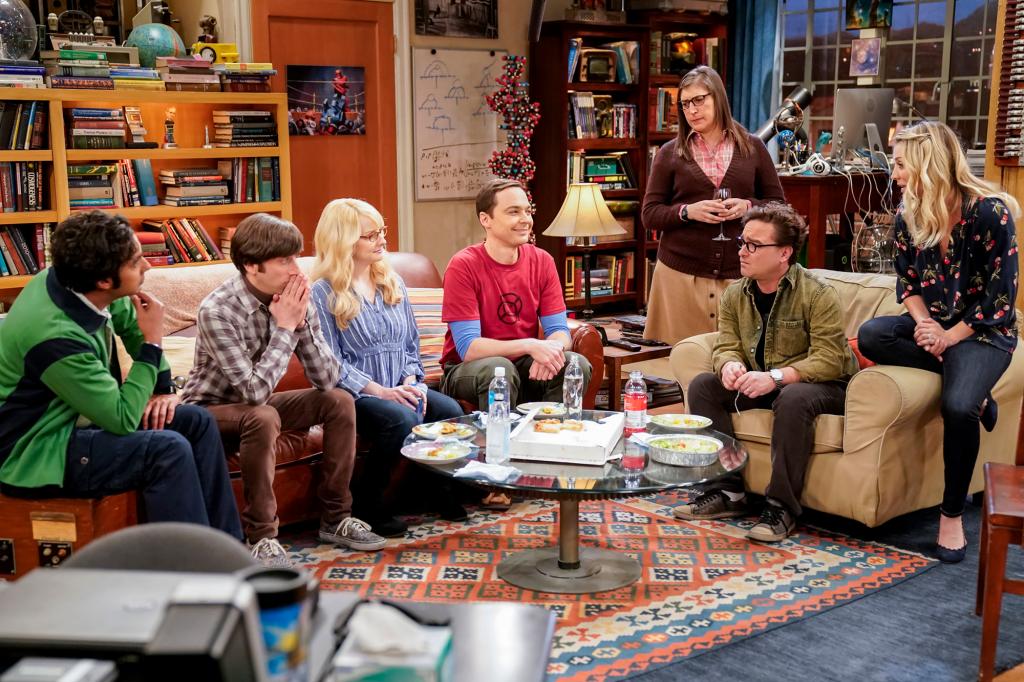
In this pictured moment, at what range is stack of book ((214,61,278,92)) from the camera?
17.8 ft

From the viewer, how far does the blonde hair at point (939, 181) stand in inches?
135

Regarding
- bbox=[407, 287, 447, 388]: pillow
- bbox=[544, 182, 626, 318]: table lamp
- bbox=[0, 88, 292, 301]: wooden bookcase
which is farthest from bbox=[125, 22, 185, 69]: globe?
bbox=[544, 182, 626, 318]: table lamp

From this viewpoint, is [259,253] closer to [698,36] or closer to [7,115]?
[7,115]

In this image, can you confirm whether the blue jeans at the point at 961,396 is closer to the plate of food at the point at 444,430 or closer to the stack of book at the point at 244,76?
the plate of food at the point at 444,430

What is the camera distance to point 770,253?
3572 mm

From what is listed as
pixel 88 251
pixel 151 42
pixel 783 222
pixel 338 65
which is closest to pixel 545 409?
pixel 783 222

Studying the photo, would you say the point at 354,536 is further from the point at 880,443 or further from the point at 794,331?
the point at 880,443

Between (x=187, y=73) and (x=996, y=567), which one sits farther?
(x=187, y=73)

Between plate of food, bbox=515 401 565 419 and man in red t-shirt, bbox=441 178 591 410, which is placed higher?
man in red t-shirt, bbox=441 178 591 410

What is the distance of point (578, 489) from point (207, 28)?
3.87 metres

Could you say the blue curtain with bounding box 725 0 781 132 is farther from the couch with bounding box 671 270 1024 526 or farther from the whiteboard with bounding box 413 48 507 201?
the couch with bounding box 671 270 1024 526

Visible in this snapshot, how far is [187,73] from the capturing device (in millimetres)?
5312

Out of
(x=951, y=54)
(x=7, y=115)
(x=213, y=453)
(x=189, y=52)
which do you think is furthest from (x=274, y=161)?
(x=951, y=54)

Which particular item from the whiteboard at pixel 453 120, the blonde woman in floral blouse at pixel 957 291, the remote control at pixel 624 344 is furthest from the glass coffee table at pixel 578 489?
the whiteboard at pixel 453 120
